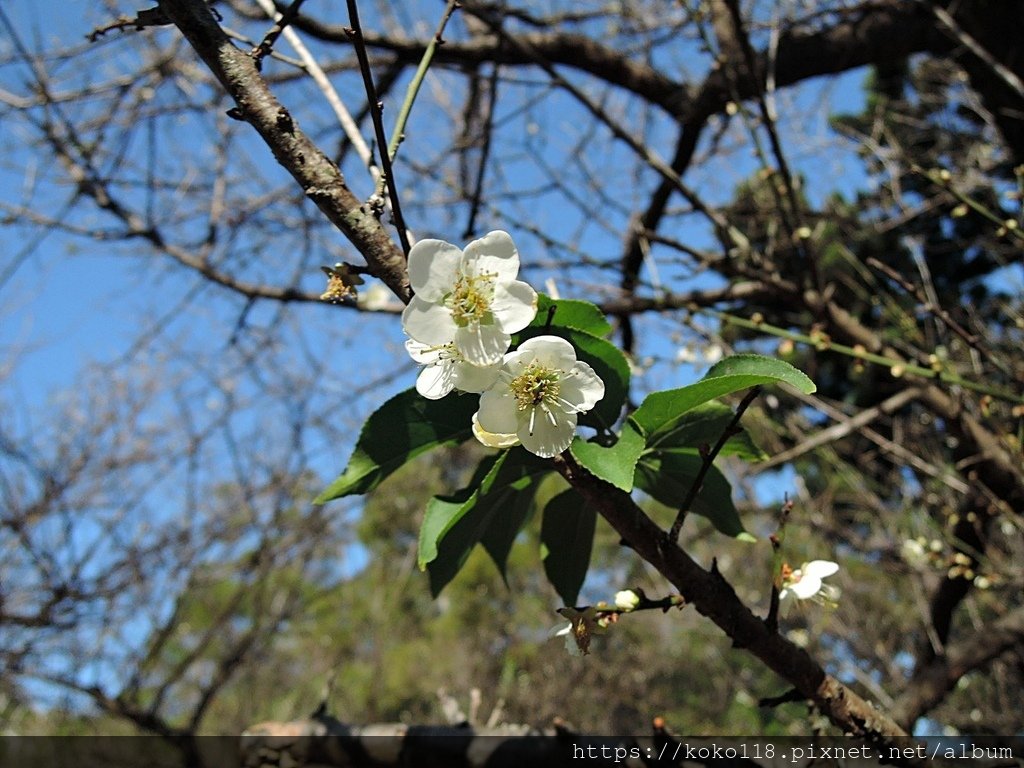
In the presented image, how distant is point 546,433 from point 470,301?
0.42 feet

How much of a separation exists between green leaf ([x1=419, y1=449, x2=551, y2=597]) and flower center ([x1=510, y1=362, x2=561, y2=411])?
0.22ft

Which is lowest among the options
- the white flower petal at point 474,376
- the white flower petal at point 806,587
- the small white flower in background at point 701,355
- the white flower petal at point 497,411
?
the white flower petal at point 806,587

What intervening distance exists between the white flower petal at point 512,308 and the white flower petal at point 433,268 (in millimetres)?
43

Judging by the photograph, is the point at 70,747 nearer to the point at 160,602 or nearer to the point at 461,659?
the point at 160,602

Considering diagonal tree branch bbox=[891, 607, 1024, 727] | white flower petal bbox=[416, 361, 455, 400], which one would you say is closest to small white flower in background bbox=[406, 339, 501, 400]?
white flower petal bbox=[416, 361, 455, 400]

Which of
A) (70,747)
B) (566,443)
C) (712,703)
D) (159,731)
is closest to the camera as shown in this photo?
(566,443)

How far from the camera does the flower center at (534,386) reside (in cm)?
64

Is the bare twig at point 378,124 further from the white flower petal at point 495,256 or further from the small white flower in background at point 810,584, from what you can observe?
the small white flower in background at point 810,584

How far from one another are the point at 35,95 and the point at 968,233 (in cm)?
718

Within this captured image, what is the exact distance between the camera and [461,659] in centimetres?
854

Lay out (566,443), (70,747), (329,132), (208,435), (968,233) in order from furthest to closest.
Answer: (968,233) < (208,435) < (70,747) < (329,132) < (566,443)

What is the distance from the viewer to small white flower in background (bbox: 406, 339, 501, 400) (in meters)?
0.65

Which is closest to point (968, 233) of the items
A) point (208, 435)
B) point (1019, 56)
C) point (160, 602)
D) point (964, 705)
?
point (964, 705)

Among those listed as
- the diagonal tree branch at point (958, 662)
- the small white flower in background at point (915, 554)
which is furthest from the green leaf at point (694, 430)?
the small white flower in background at point (915, 554)
